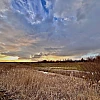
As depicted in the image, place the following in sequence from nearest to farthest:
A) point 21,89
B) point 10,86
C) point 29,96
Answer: point 29,96 < point 21,89 < point 10,86

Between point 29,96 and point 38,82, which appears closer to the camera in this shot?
point 29,96

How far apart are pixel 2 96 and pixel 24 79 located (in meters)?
2.74

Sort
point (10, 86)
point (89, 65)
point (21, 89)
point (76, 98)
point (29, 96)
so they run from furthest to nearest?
1. point (89, 65)
2. point (10, 86)
3. point (21, 89)
4. point (29, 96)
5. point (76, 98)

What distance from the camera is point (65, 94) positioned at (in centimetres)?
810

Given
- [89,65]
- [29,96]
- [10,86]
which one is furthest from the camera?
[89,65]

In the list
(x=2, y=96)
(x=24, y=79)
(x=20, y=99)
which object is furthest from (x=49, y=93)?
(x=24, y=79)

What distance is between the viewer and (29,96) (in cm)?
794

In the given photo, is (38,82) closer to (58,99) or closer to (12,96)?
(12,96)

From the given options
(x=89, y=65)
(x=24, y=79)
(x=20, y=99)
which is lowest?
(x=20, y=99)

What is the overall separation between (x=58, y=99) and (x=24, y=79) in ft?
12.8

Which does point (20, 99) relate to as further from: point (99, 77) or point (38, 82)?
point (99, 77)

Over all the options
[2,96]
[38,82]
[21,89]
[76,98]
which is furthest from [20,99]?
[38,82]

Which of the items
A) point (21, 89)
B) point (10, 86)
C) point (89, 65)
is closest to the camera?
point (21, 89)

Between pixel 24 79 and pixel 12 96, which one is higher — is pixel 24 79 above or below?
above
